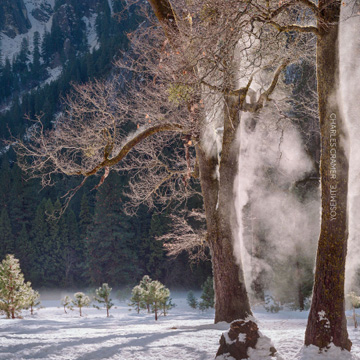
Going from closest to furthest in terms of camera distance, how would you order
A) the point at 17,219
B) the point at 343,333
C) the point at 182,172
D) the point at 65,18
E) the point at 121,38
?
the point at 343,333
the point at 182,172
the point at 17,219
the point at 121,38
the point at 65,18

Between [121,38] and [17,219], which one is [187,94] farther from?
[121,38]

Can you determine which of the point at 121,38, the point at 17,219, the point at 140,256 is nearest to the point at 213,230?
the point at 140,256

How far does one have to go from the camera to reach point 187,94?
20.3 feet

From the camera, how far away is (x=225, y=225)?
7.11 meters

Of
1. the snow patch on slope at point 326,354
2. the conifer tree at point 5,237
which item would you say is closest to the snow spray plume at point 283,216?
the snow patch on slope at point 326,354

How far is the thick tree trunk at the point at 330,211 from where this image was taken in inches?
173

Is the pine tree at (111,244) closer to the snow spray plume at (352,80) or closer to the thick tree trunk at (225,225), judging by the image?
the thick tree trunk at (225,225)

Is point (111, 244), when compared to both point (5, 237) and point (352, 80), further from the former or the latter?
point (352, 80)

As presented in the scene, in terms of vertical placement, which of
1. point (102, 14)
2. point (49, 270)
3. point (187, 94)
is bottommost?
point (49, 270)

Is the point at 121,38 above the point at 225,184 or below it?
above

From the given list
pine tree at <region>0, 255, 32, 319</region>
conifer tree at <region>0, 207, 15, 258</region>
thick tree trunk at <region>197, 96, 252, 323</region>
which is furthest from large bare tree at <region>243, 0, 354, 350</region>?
conifer tree at <region>0, 207, 15, 258</region>

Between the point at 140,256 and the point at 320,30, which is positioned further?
the point at 140,256

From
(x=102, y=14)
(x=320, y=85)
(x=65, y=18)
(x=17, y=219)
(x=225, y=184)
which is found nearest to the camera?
(x=320, y=85)

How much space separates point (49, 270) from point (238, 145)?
1675 inches
